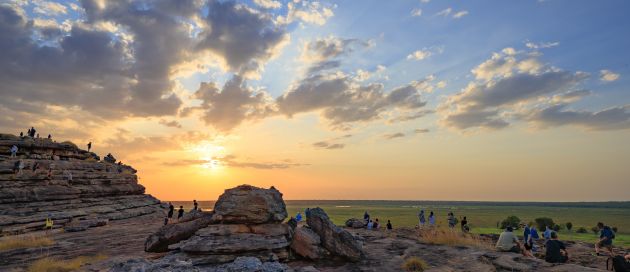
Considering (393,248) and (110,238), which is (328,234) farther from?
(110,238)

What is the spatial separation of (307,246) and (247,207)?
4.08 meters

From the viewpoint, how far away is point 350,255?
1905 centimetres

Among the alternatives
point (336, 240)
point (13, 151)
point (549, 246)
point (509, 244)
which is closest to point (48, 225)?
point (13, 151)

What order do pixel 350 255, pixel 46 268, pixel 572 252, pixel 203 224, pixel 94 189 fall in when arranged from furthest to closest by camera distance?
pixel 94 189, pixel 572 252, pixel 203 224, pixel 350 255, pixel 46 268

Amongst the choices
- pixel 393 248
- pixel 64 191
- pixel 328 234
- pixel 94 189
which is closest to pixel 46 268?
pixel 328 234

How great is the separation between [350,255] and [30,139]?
45642 millimetres

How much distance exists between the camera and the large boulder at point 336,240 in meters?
19.2

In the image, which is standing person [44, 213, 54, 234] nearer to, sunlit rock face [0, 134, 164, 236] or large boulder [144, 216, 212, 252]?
sunlit rock face [0, 134, 164, 236]

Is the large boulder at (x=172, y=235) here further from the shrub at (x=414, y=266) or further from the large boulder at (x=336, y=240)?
the shrub at (x=414, y=266)

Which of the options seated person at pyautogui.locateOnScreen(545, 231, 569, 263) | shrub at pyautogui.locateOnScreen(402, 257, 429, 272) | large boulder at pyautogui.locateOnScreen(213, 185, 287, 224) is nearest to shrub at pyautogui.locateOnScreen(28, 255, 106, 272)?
large boulder at pyautogui.locateOnScreen(213, 185, 287, 224)

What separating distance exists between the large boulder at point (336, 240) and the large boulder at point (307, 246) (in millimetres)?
485

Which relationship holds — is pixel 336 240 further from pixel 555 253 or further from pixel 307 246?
pixel 555 253

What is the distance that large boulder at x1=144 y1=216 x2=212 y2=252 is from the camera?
2000 centimetres

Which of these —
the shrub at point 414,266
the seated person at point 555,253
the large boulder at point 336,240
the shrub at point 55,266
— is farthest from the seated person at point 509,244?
the shrub at point 55,266
